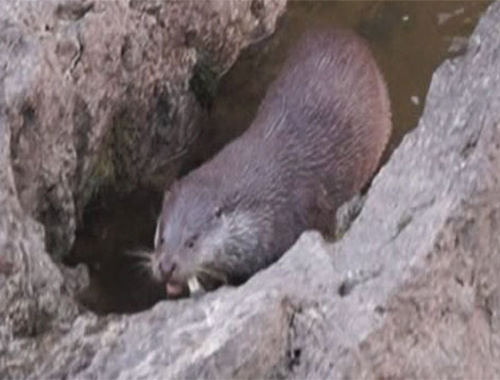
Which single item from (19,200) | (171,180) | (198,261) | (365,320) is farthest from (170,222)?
(365,320)

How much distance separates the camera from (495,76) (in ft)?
12.5

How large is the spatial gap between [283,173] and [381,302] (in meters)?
1.55

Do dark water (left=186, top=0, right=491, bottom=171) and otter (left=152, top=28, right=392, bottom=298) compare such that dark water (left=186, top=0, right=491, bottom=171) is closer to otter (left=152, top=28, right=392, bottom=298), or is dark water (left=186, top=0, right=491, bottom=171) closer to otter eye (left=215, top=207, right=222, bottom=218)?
otter (left=152, top=28, right=392, bottom=298)

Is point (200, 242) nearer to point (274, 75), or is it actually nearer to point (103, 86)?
point (103, 86)

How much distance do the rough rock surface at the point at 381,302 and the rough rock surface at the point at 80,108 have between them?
0.16 m

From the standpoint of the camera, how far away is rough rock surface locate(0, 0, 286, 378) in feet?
12.8

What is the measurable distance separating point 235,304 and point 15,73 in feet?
3.54

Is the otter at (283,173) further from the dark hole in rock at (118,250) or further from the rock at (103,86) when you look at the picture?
the rock at (103,86)

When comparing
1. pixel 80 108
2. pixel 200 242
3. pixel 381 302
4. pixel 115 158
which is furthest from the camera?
pixel 115 158

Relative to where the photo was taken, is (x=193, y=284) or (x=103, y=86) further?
(x=103, y=86)

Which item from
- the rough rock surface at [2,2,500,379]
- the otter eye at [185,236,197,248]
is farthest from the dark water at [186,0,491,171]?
the rough rock surface at [2,2,500,379]

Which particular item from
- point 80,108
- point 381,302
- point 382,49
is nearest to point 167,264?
point 80,108

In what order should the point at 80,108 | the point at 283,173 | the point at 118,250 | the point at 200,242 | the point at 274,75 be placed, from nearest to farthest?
the point at 200,242, the point at 80,108, the point at 283,173, the point at 118,250, the point at 274,75

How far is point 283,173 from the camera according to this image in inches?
196
